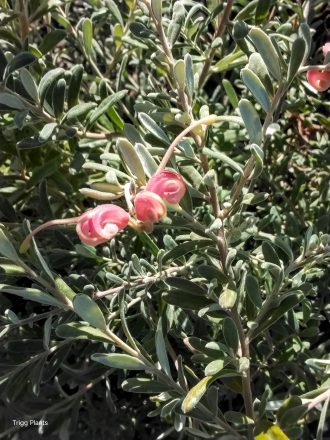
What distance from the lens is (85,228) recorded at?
626 millimetres

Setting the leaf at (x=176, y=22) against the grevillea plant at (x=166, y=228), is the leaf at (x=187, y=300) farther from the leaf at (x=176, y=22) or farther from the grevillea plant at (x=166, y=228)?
the leaf at (x=176, y=22)

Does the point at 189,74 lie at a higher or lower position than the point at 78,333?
higher

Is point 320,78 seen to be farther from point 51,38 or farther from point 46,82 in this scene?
point 51,38

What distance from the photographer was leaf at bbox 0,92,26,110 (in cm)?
89

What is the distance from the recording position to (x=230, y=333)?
0.85m

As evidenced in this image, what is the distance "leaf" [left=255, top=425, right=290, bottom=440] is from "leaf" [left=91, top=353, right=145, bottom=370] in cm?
22

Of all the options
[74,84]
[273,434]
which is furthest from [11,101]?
[273,434]

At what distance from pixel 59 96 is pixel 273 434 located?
1.96 feet

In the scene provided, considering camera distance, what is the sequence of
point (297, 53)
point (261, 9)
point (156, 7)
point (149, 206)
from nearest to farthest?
point (149, 206) < point (297, 53) < point (156, 7) < point (261, 9)

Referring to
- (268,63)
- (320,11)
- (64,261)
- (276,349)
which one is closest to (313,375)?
(276,349)

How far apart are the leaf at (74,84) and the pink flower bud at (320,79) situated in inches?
16.5

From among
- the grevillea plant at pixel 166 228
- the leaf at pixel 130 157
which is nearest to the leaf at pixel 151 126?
the grevillea plant at pixel 166 228

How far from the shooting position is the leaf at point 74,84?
1012 mm

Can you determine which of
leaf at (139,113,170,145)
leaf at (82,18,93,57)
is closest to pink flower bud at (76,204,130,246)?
leaf at (139,113,170,145)
